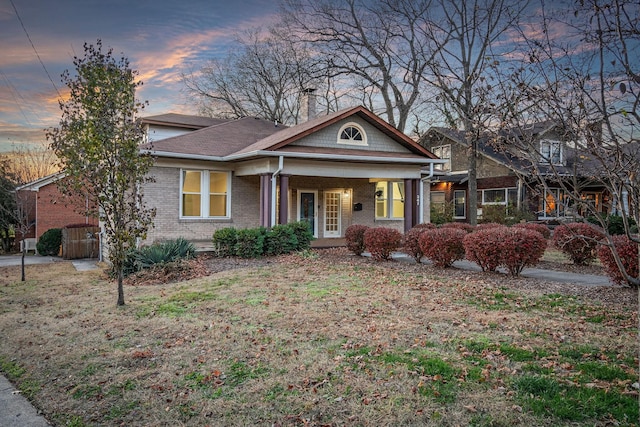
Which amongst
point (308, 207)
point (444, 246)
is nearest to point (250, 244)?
point (444, 246)

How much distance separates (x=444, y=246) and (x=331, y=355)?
22.1ft

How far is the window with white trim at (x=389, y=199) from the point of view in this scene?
20391 mm

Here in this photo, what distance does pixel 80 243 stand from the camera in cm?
1762

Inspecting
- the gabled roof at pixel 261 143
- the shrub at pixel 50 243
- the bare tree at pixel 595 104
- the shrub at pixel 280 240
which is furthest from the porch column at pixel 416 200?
the shrub at pixel 50 243

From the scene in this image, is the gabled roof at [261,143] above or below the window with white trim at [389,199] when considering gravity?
above

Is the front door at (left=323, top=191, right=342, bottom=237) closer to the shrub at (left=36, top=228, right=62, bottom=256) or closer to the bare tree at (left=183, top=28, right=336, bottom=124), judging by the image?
the shrub at (left=36, top=228, right=62, bottom=256)

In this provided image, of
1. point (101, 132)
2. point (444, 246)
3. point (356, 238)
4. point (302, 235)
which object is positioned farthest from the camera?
point (302, 235)

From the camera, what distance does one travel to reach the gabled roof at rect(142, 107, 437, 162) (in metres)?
14.8

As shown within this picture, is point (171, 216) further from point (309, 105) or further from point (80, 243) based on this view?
point (309, 105)

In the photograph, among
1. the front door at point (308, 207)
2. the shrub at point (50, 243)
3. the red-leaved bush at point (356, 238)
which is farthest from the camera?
the shrub at point (50, 243)

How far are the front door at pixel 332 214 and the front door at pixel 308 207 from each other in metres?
0.48

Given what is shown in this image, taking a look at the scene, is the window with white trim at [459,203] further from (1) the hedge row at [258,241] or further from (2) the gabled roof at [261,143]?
(1) the hedge row at [258,241]

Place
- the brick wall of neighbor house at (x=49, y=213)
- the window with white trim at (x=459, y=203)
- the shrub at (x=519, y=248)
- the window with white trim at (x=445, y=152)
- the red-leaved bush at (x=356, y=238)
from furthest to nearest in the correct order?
the window with white trim at (x=445, y=152) → the window with white trim at (x=459, y=203) → the brick wall of neighbor house at (x=49, y=213) → the red-leaved bush at (x=356, y=238) → the shrub at (x=519, y=248)

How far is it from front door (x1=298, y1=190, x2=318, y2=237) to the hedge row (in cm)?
443
